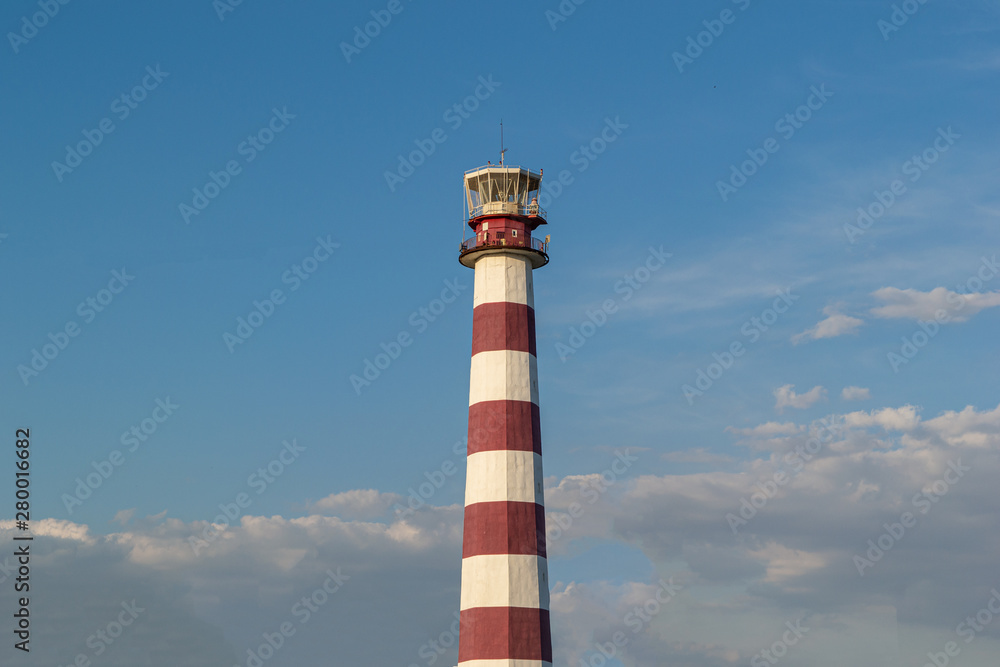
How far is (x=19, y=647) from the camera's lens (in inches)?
2419

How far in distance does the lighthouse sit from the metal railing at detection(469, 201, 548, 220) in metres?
0.05

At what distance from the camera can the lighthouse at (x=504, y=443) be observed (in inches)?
2493

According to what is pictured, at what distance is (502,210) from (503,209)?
0.31ft

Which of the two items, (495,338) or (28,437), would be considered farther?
(495,338)

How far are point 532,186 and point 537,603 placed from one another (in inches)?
764

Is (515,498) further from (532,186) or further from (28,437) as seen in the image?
(28,437)

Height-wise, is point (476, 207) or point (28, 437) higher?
point (476, 207)

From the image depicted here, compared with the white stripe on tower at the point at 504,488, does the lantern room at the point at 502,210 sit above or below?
above

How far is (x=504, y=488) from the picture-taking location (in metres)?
64.4

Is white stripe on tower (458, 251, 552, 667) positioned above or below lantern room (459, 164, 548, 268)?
below

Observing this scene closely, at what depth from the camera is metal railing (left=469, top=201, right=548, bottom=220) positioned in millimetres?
68000

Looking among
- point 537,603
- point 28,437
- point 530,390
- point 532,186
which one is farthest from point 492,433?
point 28,437

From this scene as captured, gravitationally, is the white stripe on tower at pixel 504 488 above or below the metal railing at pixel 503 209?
below

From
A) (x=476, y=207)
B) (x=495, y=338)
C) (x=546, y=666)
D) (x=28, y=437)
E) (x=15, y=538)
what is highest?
(x=476, y=207)
